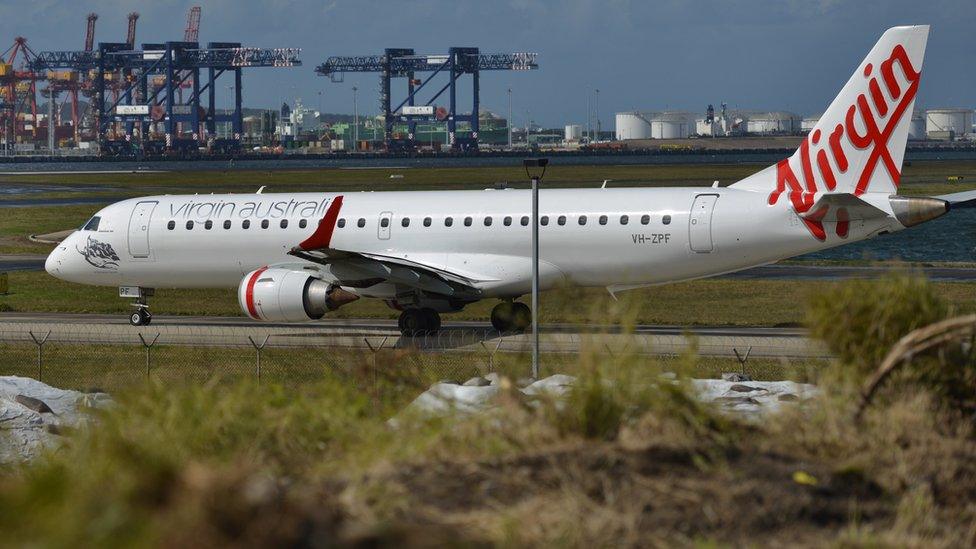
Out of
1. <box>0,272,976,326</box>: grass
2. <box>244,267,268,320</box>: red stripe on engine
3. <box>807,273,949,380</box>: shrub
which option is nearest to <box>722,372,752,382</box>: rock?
<box>807,273,949,380</box>: shrub

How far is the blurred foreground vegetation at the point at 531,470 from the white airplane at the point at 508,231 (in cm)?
1841

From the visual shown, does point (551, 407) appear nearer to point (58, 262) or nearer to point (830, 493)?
point (830, 493)

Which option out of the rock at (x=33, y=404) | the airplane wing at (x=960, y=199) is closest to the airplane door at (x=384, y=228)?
the airplane wing at (x=960, y=199)

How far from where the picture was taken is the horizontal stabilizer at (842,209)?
29062 mm

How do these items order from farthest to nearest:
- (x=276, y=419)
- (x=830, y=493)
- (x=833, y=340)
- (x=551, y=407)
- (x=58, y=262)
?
(x=58, y=262) < (x=833, y=340) < (x=276, y=419) < (x=551, y=407) < (x=830, y=493)

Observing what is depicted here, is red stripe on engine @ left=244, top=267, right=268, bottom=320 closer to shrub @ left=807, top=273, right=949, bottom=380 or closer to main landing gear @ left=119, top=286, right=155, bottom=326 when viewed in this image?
main landing gear @ left=119, top=286, right=155, bottom=326

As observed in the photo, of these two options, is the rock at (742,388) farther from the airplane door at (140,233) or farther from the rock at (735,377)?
the airplane door at (140,233)

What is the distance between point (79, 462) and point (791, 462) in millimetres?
5019

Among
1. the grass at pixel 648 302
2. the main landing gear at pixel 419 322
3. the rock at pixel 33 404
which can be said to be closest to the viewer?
the rock at pixel 33 404

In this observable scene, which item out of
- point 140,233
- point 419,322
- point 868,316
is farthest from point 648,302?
point 868,316

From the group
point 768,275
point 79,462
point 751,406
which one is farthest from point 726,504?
point 768,275

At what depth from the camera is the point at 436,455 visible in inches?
383

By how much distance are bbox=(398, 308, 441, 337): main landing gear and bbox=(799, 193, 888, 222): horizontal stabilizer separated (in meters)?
9.24

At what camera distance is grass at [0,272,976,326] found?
3609 centimetres
